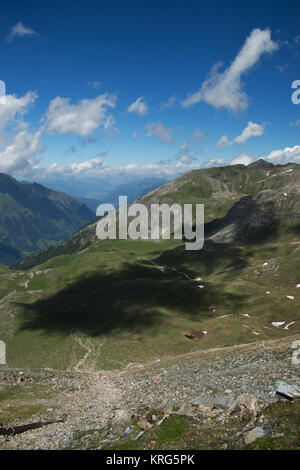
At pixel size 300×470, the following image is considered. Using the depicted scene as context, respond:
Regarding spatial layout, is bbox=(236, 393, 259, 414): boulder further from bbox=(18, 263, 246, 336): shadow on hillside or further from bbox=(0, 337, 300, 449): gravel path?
bbox=(18, 263, 246, 336): shadow on hillside

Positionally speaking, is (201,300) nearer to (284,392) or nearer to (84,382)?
(84,382)

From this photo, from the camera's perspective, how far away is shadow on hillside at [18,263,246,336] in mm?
102188

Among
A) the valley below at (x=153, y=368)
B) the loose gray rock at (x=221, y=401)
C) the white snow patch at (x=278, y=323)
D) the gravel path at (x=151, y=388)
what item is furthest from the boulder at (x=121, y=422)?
the white snow patch at (x=278, y=323)

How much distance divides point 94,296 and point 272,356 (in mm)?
107497

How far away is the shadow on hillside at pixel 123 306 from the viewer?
10219cm

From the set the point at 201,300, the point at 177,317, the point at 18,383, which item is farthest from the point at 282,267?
the point at 18,383

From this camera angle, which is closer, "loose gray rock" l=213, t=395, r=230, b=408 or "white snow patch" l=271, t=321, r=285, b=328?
"loose gray rock" l=213, t=395, r=230, b=408

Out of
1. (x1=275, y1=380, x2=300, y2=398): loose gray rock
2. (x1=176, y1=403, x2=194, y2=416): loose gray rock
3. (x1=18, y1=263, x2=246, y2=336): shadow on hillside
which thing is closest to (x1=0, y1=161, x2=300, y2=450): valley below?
(x1=275, y1=380, x2=300, y2=398): loose gray rock

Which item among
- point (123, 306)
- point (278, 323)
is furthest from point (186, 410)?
point (123, 306)

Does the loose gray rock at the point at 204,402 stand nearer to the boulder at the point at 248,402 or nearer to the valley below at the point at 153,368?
the valley below at the point at 153,368

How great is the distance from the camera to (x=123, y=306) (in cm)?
11738

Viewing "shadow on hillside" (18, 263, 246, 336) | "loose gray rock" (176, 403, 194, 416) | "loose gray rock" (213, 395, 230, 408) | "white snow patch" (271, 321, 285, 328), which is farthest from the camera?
"shadow on hillside" (18, 263, 246, 336)
